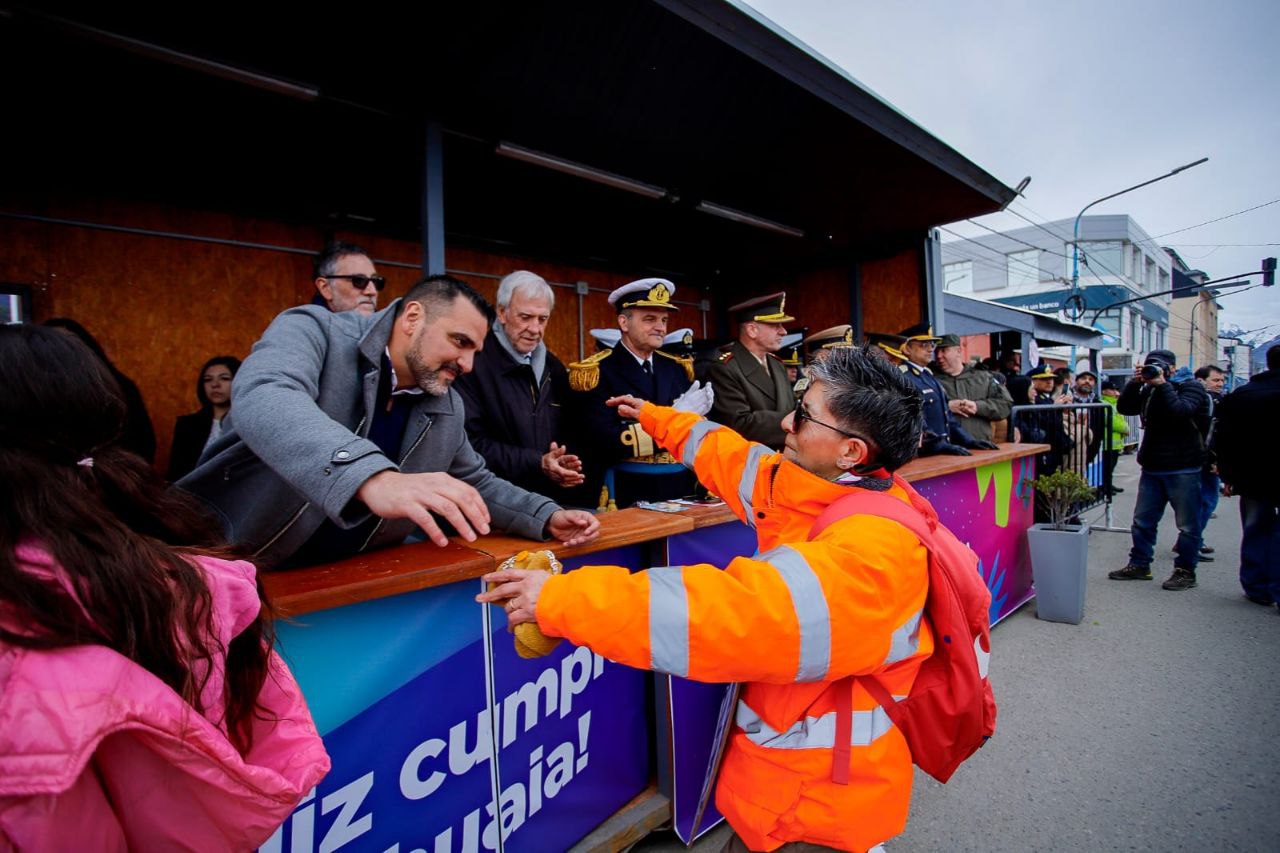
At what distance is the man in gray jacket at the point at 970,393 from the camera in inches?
227

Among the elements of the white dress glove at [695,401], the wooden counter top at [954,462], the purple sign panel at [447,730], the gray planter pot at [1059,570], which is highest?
the white dress glove at [695,401]

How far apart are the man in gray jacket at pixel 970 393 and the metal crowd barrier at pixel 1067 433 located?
26 centimetres

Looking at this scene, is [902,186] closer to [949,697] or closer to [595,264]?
[595,264]

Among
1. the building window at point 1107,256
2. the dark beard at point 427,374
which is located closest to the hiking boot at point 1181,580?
the dark beard at point 427,374

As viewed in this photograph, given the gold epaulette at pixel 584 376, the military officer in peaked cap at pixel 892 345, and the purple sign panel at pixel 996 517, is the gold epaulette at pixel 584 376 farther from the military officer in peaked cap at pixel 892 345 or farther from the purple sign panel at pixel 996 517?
the military officer in peaked cap at pixel 892 345

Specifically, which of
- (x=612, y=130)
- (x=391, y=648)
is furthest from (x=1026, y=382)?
(x=391, y=648)

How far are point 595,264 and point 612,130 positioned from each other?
3162 mm

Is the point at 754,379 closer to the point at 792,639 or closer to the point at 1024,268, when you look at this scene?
the point at 792,639

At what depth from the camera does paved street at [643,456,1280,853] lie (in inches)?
93.3

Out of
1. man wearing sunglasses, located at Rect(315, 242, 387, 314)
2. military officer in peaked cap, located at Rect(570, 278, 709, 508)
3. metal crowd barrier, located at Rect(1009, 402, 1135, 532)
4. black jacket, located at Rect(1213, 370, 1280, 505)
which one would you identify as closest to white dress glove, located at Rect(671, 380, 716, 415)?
military officer in peaked cap, located at Rect(570, 278, 709, 508)

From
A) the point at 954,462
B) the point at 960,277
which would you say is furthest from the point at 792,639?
the point at 960,277

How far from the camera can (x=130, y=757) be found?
78 centimetres

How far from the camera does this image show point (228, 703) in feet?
3.12

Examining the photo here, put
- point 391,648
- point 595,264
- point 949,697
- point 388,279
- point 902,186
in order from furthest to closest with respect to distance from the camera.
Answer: point 595,264 < point 388,279 < point 902,186 < point 391,648 < point 949,697
